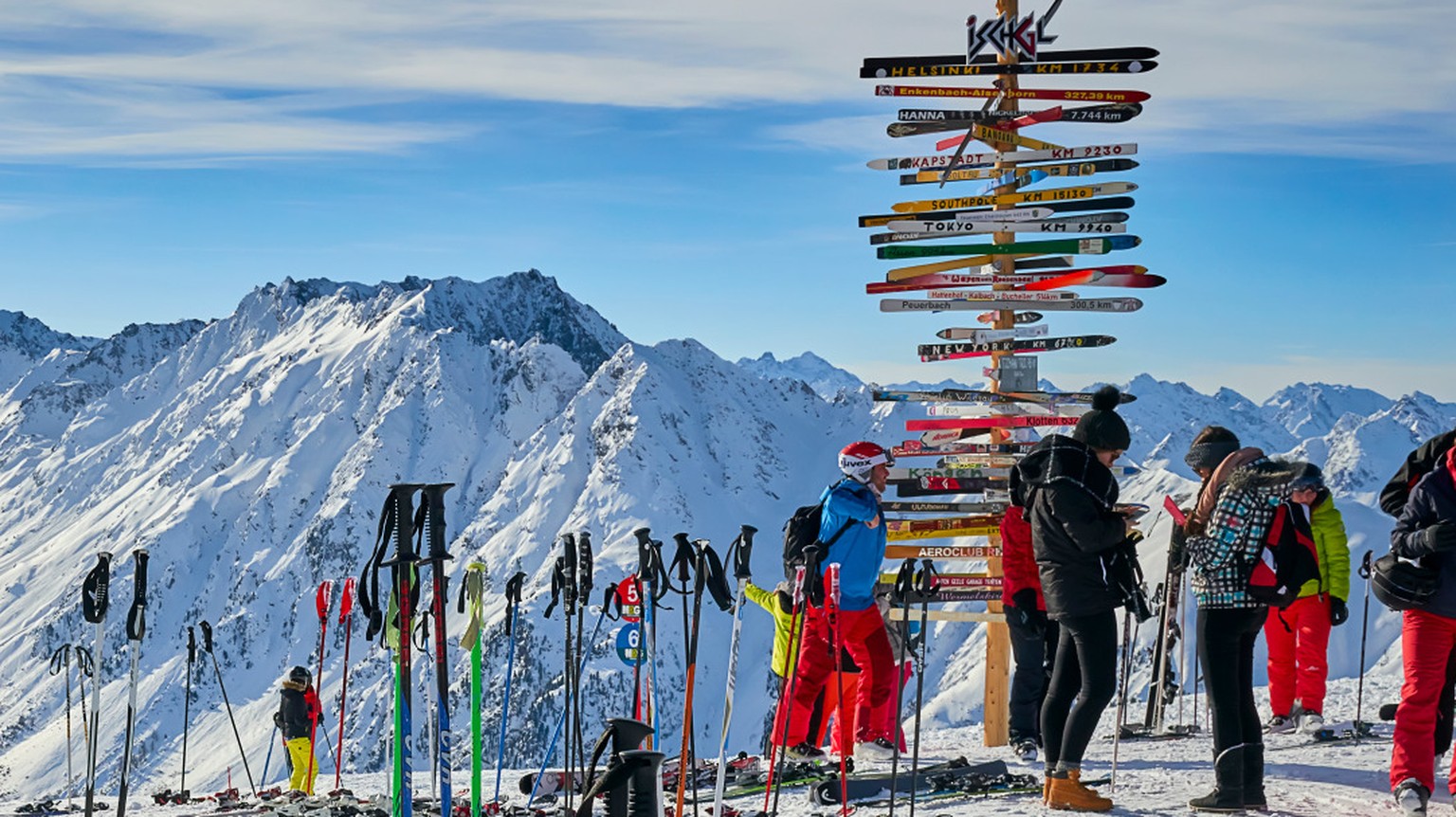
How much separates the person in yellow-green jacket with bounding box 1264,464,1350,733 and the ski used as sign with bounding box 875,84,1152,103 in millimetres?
3380

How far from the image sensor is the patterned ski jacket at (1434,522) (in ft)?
22.7

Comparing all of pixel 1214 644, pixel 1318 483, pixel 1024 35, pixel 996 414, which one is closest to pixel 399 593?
pixel 1214 644

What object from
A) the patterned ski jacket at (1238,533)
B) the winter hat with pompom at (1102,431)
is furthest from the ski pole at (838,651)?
the patterned ski jacket at (1238,533)

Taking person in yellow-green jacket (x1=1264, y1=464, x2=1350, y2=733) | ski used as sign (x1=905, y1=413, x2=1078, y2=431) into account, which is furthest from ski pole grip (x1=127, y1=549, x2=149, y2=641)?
person in yellow-green jacket (x1=1264, y1=464, x2=1350, y2=733)

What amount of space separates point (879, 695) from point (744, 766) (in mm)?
1245

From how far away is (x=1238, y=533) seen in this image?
7.30 m

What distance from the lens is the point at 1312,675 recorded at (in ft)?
35.6

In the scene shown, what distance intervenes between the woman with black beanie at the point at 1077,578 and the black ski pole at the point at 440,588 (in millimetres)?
3074

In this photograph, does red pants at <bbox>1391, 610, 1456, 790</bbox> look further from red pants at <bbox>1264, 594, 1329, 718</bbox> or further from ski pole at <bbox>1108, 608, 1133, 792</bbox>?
red pants at <bbox>1264, 594, 1329, 718</bbox>

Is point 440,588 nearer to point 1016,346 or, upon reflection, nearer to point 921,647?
point 921,647

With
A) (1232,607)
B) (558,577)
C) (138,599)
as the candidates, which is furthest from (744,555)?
(138,599)

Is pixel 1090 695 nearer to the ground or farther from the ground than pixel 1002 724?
farther from the ground

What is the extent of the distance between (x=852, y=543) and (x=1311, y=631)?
3.77 metres

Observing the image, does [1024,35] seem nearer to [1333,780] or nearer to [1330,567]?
[1330,567]
